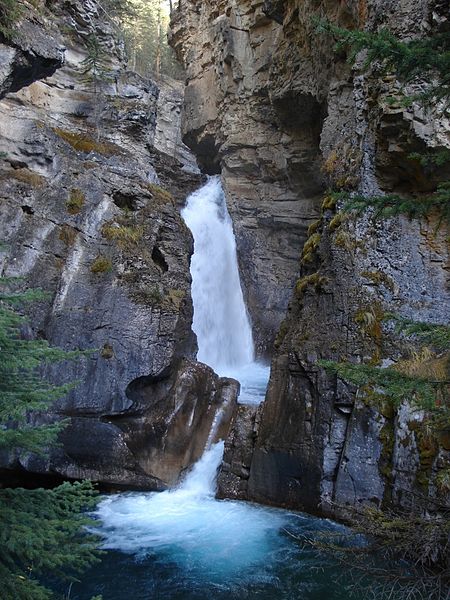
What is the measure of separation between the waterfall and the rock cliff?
428 centimetres

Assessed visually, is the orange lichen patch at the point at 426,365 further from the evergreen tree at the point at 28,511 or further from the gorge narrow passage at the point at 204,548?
the evergreen tree at the point at 28,511

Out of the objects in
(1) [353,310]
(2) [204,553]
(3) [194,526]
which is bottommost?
(2) [204,553]

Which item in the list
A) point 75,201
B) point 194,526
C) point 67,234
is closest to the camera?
point 194,526

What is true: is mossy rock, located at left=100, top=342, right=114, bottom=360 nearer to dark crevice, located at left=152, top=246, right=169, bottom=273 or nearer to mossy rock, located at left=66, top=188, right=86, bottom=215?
dark crevice, located at left=152, top=246, right=169, bottom=273

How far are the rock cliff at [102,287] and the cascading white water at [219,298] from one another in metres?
3.84

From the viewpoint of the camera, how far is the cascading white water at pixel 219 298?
17922 millimetres

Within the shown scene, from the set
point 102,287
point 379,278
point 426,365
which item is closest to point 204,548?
point 426,365

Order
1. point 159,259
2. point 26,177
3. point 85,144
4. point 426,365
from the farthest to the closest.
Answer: point 85,144
point 159,259
point 26,177
point 426,365

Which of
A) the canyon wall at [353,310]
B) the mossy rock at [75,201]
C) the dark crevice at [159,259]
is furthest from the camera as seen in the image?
the dark crevice at [159,259]

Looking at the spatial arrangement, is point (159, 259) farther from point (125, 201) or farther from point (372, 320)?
point (372, 320)

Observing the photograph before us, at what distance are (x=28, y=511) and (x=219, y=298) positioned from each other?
15.4 meters

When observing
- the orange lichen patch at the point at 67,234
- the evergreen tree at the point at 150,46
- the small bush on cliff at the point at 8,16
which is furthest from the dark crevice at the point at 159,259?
the evergreen tree at the point at 150,46

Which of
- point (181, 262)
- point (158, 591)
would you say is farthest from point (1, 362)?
point (181, 262)

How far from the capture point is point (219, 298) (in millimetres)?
19688
